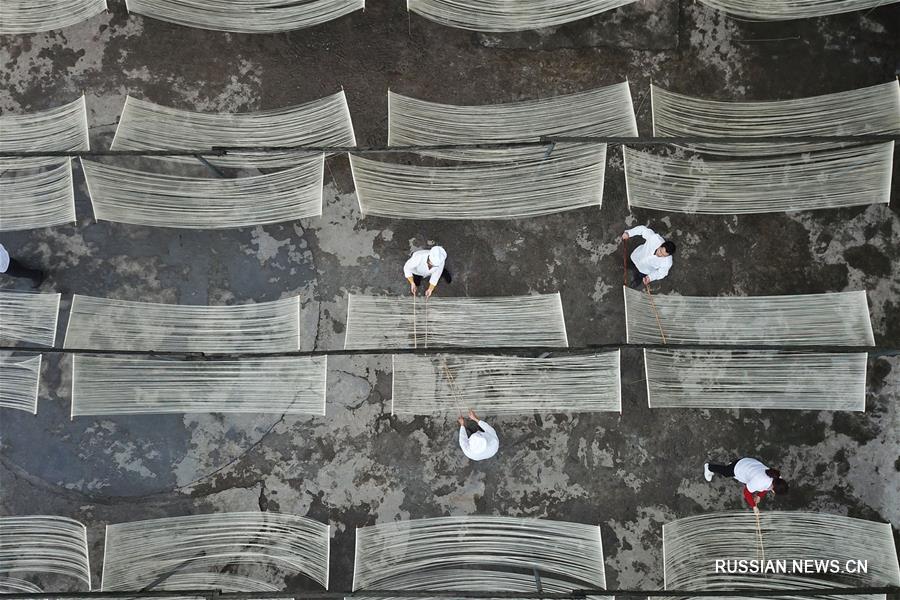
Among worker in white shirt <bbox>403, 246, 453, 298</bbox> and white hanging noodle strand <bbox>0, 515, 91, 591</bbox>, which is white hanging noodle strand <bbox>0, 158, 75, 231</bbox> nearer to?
white hanging noodle strand <bbox>0, 515, 91, 591</bbox>

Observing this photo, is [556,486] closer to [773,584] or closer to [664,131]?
[773,584]

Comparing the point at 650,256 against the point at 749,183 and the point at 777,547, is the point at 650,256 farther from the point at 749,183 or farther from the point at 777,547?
the point at 777,547

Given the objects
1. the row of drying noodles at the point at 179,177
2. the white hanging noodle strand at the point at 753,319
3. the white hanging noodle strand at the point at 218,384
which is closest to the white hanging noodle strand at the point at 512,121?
the row of drying noodles at the point at 179,177

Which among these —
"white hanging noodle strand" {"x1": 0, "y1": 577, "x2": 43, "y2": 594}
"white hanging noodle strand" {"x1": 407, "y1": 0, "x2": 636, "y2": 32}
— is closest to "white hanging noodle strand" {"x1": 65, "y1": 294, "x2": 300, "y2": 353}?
"white hanging noodle strand" {"x1": 0, "y1": 577, "x2": 43, "y2": 594}

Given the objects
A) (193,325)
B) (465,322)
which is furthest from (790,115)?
(193,325)

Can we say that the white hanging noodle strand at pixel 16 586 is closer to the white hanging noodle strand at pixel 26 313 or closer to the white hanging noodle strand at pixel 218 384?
the white hanging noodle strand at pixel 218 384
